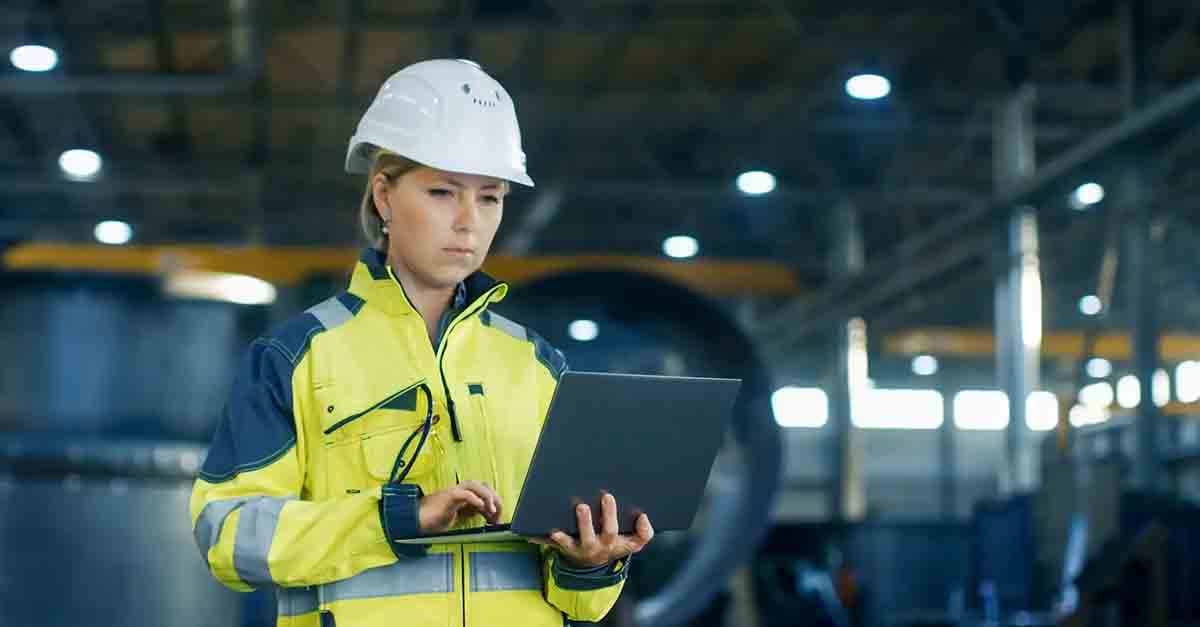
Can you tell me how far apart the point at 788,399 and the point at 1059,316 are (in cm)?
710

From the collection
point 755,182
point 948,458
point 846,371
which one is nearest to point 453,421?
point 755,182

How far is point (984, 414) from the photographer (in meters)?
34.0

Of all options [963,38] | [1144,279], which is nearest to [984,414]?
[963,38]

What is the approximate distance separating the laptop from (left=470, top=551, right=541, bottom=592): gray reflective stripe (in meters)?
0.04

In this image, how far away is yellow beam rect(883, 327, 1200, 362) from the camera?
76.2ft

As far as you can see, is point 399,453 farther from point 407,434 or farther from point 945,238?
point 945,238

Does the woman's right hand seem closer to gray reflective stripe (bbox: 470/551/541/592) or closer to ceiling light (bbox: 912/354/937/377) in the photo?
gray reflective stripe (bbox: 470/551/541/592)

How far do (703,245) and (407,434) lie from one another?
21.1m

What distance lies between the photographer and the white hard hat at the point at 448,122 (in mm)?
2269

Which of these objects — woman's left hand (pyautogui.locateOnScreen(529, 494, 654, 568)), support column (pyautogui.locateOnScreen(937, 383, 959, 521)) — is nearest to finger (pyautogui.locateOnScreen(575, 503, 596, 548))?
woman's left hand (pyautogui.locateOnScreen(529, 494, 654, 568))

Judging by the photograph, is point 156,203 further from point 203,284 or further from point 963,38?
point 203,284

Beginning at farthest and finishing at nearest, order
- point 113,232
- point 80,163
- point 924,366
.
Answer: point 924,366 < point 113,232 < point 80,163

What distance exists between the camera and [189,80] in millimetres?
14062

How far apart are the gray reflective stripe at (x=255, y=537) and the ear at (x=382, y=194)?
18.0 inches
